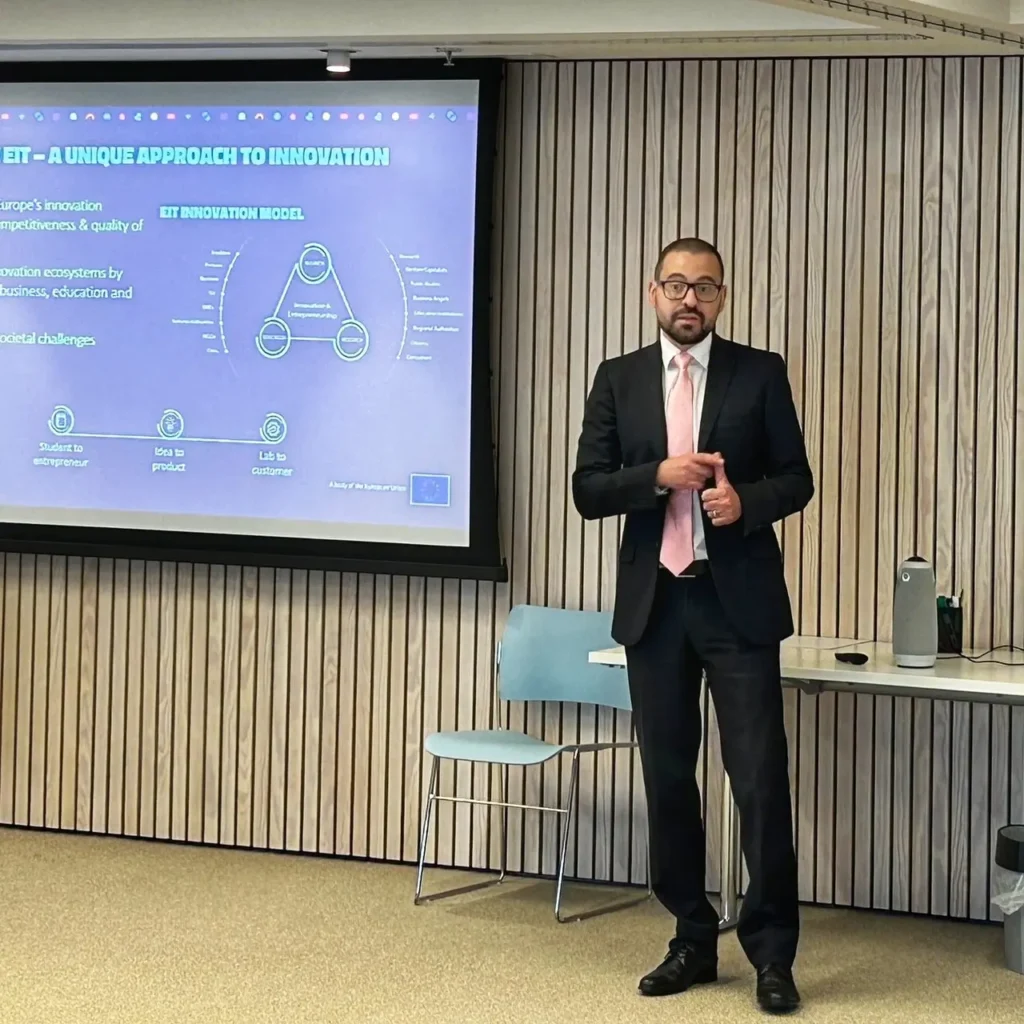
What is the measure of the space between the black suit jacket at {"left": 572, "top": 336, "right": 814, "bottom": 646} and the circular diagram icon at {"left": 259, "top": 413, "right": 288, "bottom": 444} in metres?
1.58

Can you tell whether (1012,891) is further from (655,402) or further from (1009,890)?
(655,402)

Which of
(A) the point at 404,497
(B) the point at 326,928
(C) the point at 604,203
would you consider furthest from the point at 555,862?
(C) the point at 604,203

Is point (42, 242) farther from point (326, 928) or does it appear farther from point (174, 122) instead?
point (326, 928)

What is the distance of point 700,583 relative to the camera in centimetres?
404

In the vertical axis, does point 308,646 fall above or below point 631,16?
below

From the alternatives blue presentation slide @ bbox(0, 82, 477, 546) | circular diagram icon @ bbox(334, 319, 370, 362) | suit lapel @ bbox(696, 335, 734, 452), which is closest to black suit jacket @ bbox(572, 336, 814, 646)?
→ suit lapel @ bbox(696, 335, 734, 452)

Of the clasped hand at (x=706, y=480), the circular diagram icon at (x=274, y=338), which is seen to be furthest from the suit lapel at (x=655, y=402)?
the circular diagram icon at (x=274, y=338)

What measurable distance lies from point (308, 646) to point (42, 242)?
5.81 feet

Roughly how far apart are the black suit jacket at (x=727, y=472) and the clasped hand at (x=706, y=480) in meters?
0.05

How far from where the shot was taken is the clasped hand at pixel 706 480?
3.86m

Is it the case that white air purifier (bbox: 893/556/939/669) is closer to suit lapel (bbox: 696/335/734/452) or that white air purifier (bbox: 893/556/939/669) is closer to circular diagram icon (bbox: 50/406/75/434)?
suit lapel (bbox: 696/335/734/452)

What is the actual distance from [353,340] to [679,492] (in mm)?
1751

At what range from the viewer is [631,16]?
4828mm

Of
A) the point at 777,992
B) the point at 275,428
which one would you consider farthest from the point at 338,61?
the point at 777,992
